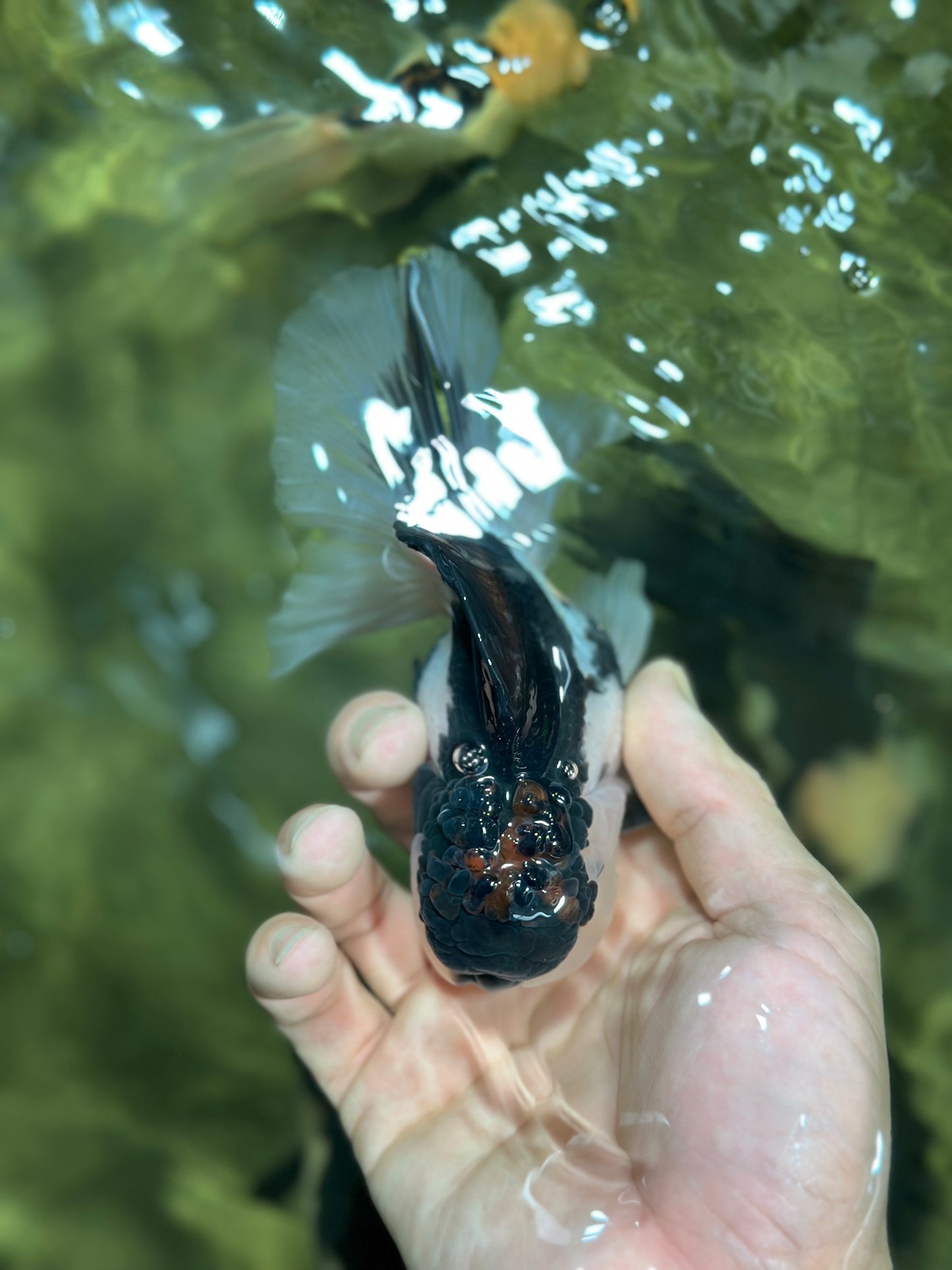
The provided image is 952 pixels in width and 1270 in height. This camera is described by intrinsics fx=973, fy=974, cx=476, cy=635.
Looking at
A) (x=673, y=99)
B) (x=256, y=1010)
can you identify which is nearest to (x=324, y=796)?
(x=256, y=1010)

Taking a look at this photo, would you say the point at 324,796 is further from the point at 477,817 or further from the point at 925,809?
the point at 925,809

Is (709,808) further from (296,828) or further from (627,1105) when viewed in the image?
(296,828)

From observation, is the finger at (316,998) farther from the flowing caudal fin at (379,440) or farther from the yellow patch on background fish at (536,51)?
the yellow patch on background fish at (536,51)

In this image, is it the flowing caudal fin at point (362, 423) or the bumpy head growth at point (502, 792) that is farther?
the flowing caudal fin at point (362, 423)

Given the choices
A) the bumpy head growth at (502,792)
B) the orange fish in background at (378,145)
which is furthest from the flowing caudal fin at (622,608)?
the orange fish in background at (378,145)

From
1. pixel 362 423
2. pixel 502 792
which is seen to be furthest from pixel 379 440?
pixel 502 792

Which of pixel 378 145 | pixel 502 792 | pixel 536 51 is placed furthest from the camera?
pixel 378 145

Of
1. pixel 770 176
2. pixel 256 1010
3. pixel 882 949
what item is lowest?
pixel 256 1010
